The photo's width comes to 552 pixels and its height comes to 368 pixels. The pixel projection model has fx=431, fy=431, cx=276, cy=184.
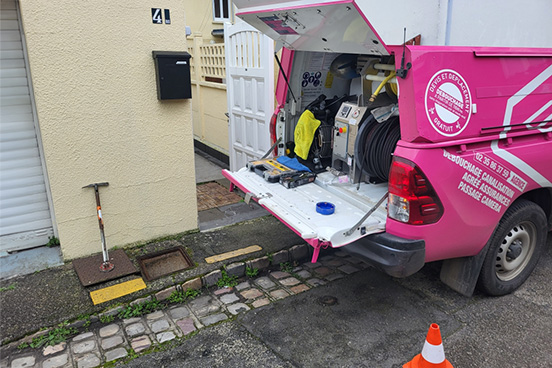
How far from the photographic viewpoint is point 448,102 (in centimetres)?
296

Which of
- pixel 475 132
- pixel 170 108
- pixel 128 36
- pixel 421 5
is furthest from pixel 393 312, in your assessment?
pixel 128 36

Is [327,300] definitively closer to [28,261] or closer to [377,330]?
[377,330]

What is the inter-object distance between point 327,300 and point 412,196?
142cm

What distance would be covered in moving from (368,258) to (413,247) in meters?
0.35

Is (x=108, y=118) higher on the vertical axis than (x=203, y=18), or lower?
lower

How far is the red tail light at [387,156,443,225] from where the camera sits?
2.92 m

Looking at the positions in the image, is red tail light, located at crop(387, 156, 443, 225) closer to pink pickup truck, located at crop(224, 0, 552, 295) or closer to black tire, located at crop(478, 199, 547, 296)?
pink pickup truck, located at crop(224, 0, 552, 295)

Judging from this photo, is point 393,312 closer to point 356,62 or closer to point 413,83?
point 413,83

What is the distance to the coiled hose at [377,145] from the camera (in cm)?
375

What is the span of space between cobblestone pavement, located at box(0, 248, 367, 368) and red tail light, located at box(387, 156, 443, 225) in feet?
4.79

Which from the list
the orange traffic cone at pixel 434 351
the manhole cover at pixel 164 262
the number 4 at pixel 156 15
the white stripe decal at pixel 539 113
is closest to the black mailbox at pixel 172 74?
the number 4 at pixel 156 15

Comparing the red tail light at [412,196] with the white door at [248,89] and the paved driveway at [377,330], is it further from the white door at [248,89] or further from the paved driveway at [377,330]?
the white door at [248,89]

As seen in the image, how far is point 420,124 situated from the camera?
2867 millimetres

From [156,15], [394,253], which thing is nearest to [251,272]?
[394,253]
